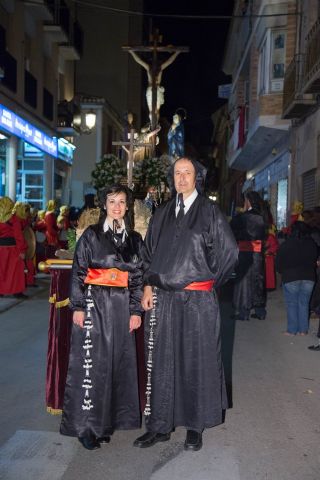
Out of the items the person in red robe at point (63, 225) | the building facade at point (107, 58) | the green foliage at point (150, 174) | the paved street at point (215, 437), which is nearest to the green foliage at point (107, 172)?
the green foliage at point (150, 174)

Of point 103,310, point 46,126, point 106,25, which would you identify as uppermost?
point 106,25

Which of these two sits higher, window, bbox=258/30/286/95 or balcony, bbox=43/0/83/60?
balcony, bbox=43/0/83/60

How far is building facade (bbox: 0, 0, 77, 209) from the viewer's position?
17547 mm

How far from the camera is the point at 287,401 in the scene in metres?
5.17

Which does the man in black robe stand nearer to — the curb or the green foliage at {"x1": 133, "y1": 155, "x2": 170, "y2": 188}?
the curb

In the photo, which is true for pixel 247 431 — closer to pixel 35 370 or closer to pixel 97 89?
pixel 35 370

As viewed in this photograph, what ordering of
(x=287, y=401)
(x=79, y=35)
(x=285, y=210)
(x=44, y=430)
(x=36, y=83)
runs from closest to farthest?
(x=44, y=430) < (x=287, y=401) < (x=285, y=210) < (x=36, y=83) < (x=79, y=35)

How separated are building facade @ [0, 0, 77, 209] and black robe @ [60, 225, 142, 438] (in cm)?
1297

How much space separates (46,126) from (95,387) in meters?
19.4

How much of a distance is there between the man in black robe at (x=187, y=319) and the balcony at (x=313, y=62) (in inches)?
358

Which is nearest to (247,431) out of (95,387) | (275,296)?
(95,387)

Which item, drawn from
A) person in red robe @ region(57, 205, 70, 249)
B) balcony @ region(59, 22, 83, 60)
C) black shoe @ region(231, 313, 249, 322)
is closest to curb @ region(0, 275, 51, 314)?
person in red robe @ region(57, 205, 70, 249)

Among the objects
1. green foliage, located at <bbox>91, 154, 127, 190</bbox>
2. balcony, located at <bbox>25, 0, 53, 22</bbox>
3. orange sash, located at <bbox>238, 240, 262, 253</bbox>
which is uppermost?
balcony, located at <bbox>25, 0, 53, 22</bbox>

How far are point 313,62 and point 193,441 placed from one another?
11.3 meters
